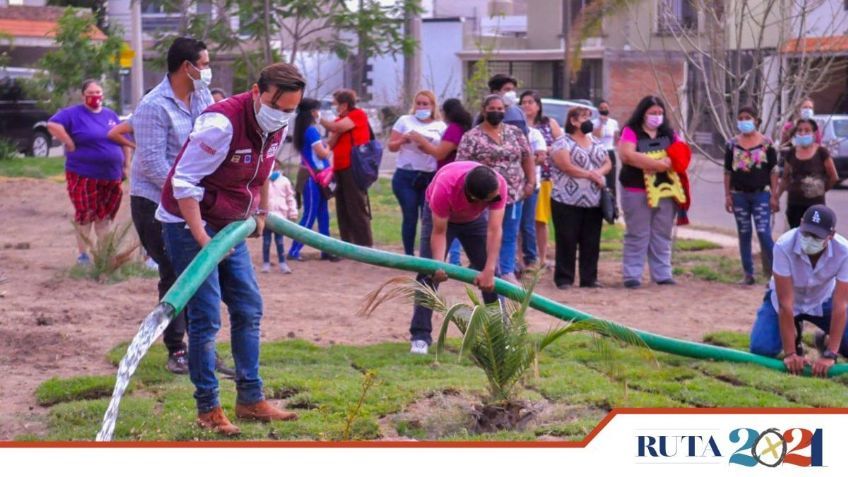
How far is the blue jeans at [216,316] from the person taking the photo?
620 cm

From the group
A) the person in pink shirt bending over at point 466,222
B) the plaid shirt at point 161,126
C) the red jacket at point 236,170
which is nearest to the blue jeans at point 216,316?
the red jacket at point 236,170

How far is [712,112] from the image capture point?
12836 millimetres

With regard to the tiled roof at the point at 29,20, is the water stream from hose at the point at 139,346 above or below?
below

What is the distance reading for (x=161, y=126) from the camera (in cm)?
730

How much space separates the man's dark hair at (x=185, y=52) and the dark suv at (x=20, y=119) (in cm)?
2135

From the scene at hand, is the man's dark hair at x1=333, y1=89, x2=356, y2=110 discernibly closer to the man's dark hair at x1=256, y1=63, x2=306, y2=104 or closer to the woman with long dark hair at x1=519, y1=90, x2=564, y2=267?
the woman with long dark hair at x1=519, y1=90, x2=564, y2=267

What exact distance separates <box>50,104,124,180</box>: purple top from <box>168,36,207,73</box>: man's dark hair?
4.48m

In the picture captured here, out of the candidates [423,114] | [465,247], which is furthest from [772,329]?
[423,114]

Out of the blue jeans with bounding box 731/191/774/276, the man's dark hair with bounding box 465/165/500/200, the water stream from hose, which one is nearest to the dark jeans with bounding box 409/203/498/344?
the man's dark hair with bounding box 465/165/500/200

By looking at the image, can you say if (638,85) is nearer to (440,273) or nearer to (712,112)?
(712,112)

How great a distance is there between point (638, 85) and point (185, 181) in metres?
33.6

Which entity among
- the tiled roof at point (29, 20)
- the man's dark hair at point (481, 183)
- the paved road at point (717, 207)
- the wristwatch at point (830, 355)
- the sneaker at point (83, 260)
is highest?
the tiled roof at point (29, 20)

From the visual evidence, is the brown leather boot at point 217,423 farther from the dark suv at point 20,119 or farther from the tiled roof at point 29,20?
the tiled roof at point 29,20

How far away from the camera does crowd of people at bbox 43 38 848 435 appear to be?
6.23 metres
